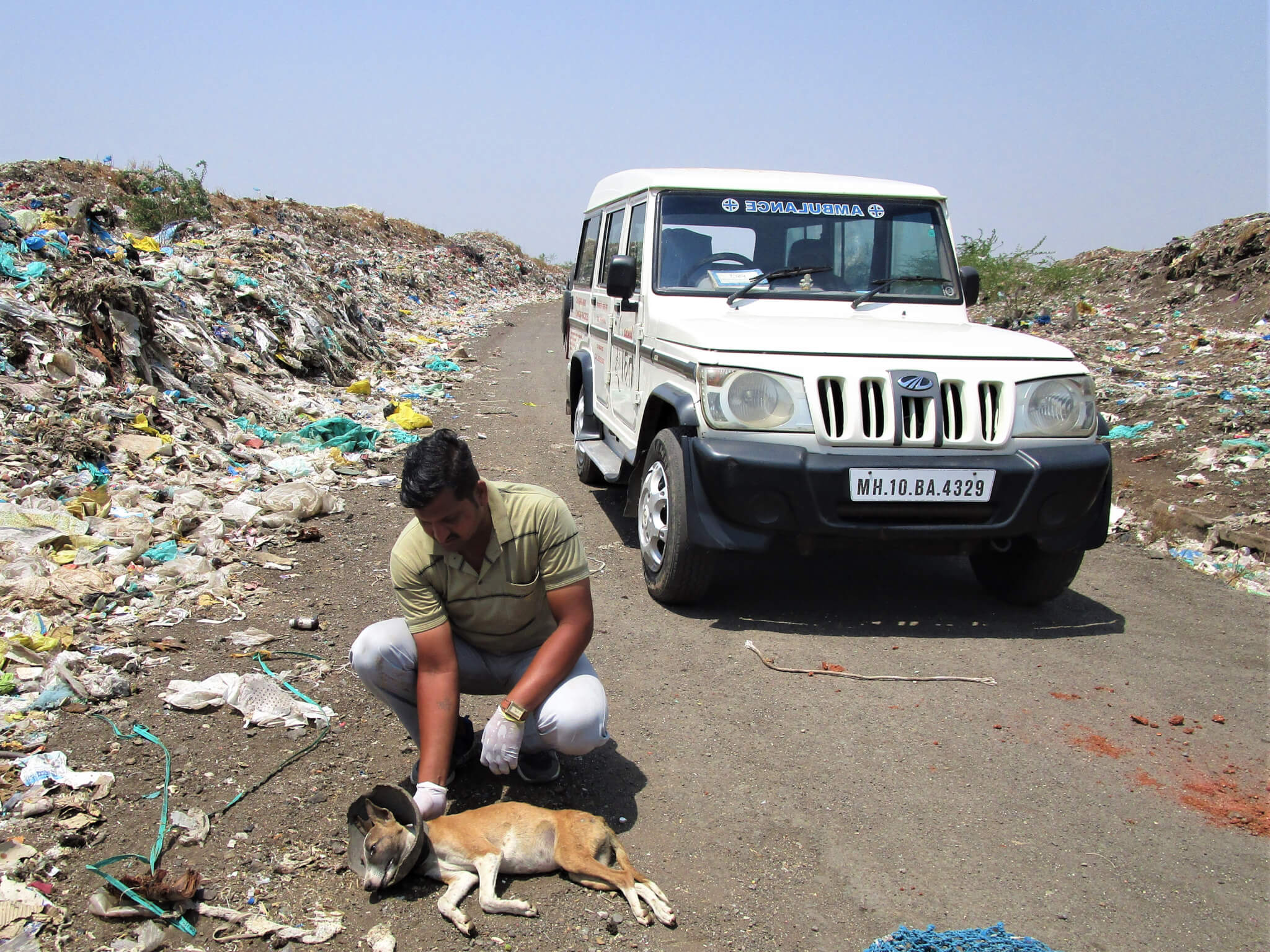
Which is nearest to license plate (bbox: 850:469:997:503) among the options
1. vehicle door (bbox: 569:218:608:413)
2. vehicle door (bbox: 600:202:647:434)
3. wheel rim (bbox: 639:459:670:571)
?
wheel rim (bbox: 639:459:670:571)

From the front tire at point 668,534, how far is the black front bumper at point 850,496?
0.36 ft

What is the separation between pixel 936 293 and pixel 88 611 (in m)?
4.88

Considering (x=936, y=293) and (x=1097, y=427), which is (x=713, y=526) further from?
(x=936, y=293)

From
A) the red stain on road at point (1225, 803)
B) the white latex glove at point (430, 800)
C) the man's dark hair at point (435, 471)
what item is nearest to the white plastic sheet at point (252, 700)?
the white latex glove at point (430, 800)

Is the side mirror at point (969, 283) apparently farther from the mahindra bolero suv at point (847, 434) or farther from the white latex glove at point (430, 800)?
the white latex glove at point (430, 800)

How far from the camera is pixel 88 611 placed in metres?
4.38

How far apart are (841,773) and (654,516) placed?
188 centimetres

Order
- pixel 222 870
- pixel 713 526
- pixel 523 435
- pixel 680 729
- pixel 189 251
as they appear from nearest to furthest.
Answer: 1. pixel 222 870
2. pixel 680 729
3. pixel 713 526
4. pixel 523 435
5. pixel 189 251

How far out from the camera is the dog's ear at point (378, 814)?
2.54 m

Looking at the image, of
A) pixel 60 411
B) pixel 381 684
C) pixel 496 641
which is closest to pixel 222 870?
pixel 381 684

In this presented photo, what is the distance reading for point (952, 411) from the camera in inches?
169

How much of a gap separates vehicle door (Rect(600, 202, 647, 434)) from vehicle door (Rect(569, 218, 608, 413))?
32 centimetres

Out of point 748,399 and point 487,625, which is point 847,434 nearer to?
point 748,399

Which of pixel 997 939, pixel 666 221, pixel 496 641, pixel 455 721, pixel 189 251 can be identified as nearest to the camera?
pixel 997 939
